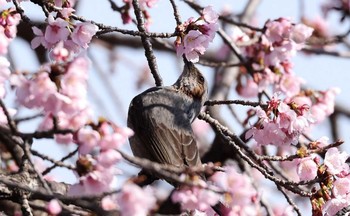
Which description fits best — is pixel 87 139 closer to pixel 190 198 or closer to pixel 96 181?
pixel 96 181

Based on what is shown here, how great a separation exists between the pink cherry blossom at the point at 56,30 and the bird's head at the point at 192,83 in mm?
2099

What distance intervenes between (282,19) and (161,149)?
3.99 ft

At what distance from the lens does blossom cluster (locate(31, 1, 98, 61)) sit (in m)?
3.48

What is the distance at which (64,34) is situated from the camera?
351 cm

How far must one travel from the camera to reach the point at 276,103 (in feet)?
12.6

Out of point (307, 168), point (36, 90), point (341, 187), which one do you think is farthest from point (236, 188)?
point (307, 168)

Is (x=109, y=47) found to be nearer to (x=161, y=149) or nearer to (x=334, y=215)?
(x=161, y=149)

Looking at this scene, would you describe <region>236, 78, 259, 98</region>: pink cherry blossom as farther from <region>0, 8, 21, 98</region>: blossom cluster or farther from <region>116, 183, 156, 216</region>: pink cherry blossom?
<region>116, 183, 156, 216</region>: pink cherry blossom

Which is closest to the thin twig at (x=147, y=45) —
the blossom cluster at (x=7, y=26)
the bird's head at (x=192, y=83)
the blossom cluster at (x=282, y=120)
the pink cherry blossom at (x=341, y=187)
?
the blossom cluster at (x=7, y=26)

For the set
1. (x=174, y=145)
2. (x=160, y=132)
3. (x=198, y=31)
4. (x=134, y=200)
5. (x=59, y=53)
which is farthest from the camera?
(x=160, y=132)

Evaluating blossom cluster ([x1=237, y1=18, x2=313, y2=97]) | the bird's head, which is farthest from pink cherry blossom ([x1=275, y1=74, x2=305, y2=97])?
the bird's head

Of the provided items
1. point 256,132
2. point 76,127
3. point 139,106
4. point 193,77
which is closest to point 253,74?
point 193,77

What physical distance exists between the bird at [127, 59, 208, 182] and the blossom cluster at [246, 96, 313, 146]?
884 millimetres

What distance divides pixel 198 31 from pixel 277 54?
5.14 ft
